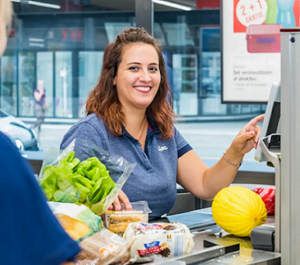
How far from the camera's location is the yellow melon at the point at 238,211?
5.17 ft

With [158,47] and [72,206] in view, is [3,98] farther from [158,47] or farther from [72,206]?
[72,206]

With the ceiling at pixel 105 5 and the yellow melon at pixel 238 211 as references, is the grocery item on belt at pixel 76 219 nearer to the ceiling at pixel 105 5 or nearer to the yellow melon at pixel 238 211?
the yellow melon at pixel 238 211

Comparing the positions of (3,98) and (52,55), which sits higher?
(52,55)

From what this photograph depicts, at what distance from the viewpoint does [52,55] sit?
8.22 metres

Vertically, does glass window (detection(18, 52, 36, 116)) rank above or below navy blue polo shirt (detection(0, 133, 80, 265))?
above

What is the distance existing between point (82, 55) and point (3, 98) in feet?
5.80

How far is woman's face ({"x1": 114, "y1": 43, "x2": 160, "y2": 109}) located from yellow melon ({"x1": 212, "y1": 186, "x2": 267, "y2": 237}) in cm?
72

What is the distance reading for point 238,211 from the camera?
1576mm

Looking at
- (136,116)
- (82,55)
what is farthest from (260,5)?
(82,55)

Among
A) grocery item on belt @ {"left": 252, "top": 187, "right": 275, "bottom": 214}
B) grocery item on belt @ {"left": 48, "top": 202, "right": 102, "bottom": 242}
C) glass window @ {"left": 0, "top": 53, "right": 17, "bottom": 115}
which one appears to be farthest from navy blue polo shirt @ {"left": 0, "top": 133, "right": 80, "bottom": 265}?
glass window @ {"left": 0, "top": 53, "right": 17, "bottom": 115}

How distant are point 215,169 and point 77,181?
983mm

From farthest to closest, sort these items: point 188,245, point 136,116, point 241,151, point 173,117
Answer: point 173,117 → point 136,116 → point 241,151 → point 188,245

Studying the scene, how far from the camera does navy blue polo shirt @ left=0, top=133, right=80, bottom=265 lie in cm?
55

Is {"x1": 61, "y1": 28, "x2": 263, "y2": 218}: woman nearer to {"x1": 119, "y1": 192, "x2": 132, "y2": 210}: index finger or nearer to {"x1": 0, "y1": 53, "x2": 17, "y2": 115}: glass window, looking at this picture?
{"x1": 119, "y1": 192, "x2": 132, "y2": 210}: index finger
